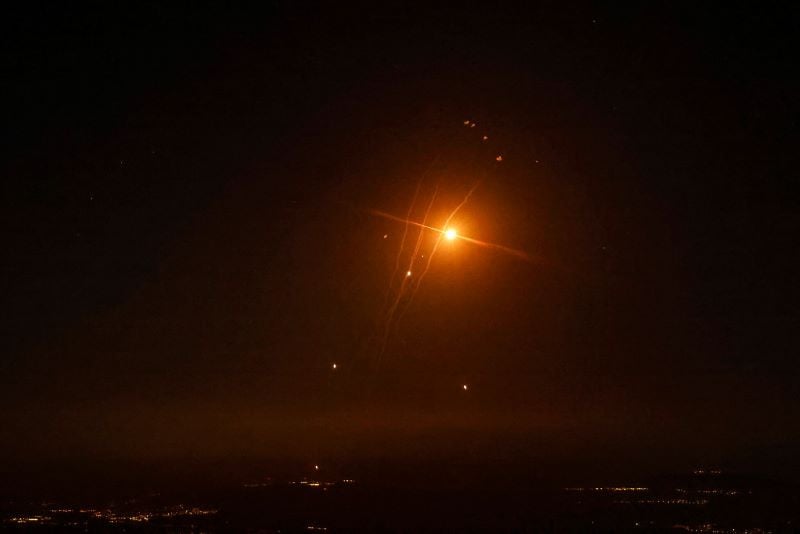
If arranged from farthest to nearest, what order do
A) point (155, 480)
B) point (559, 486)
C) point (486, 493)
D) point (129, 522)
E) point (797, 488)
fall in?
point (155, 480) → point (559, 486) → point (486, 493) → point (797, 488) → point (129, 522)

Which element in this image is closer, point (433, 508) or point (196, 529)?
point (196, 529)

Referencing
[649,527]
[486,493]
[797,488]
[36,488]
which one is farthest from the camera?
[36,488]

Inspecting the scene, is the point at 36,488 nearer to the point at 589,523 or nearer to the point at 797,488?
the point at 589,523

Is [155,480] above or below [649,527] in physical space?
above

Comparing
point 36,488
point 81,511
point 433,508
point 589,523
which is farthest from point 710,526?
point 36,488

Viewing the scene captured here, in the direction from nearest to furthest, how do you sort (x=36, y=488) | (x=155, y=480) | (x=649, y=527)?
(x=649, y=527)
(x=36, y=488)
(x=155, y=480)

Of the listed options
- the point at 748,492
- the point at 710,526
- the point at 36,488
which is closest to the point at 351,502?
the point at 710,526

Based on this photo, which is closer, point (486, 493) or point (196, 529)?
point (196, 529)

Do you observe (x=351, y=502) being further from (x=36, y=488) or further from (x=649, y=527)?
(x=36, y=488)

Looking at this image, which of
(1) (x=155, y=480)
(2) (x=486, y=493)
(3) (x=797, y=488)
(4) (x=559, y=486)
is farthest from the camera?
(1) (x=155, y=480)
